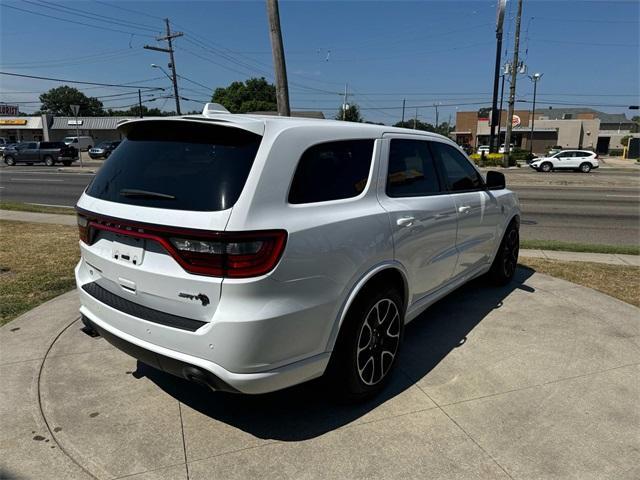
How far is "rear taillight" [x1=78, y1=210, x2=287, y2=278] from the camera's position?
2236mm

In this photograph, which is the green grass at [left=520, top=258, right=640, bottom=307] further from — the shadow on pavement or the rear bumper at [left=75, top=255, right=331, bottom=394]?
the rear bumper at [left=75, top=255, right=331, bottom=394]

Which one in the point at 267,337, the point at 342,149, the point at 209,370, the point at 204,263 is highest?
the point at 342,149

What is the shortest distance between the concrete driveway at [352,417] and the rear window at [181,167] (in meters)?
1.37

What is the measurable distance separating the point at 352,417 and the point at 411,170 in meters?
1.81

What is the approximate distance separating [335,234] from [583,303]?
3735 mm

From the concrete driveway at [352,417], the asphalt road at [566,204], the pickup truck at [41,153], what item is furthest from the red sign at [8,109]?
the concrete driveway at [352,417]

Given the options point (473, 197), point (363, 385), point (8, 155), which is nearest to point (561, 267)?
point (473, 197)

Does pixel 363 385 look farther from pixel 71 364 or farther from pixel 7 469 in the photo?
pixel 71 364

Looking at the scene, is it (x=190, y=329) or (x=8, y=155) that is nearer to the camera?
(x=190, y=329)

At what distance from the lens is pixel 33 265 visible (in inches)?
249

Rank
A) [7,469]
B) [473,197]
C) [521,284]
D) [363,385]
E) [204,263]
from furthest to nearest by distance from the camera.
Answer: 1. [521,284]
2. [473,197]
3. [363,385]
4. [7,469]
5. [204,263]

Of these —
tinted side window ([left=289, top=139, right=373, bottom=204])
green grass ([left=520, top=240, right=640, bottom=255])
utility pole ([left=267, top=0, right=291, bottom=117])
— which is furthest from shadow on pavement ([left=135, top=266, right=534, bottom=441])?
utility pole ([left=267, top=0, right=291, bottom=117])

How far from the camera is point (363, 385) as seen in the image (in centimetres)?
305

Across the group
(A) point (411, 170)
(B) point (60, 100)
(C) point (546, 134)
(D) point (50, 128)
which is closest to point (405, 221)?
(A) point (411, 170)
